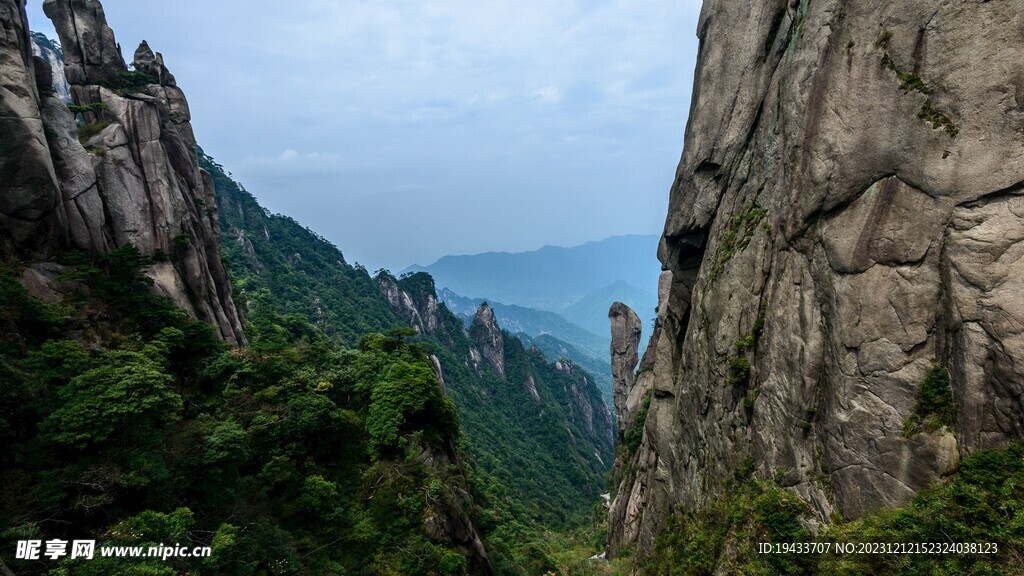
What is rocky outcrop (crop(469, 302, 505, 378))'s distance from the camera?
99625 mm

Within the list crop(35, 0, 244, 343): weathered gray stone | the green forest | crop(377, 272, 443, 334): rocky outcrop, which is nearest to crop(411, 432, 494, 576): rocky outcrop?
the green forest

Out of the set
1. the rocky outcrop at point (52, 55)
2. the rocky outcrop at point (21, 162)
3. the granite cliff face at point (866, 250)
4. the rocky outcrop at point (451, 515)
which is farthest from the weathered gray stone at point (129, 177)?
the rocky outcrop at point (52, 55)

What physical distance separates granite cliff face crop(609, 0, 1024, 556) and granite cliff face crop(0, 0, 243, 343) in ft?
91.5

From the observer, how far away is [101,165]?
854 inches

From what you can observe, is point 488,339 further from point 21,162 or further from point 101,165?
point 21,162

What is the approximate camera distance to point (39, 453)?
10.7 m

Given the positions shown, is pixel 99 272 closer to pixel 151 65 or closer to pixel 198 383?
pixel 198 383

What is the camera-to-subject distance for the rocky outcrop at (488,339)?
327ft

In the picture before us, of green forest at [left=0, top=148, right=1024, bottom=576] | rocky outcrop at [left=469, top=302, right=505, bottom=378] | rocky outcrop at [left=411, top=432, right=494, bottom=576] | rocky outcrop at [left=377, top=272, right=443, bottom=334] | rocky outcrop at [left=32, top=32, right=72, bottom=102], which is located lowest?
rocky outcrop at [left=411, top=432, right=494, bottom=576]

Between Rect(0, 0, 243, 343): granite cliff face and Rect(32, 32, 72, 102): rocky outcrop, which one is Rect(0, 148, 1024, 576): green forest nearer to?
Rect(0, 0, 243, 343): granite cliff face

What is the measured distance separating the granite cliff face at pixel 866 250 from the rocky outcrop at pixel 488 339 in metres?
86.3

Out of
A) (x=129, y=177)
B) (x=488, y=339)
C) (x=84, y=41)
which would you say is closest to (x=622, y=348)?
(x=488, y=339)

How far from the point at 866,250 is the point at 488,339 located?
93797 mm

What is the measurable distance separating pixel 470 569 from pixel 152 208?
26.7 m
